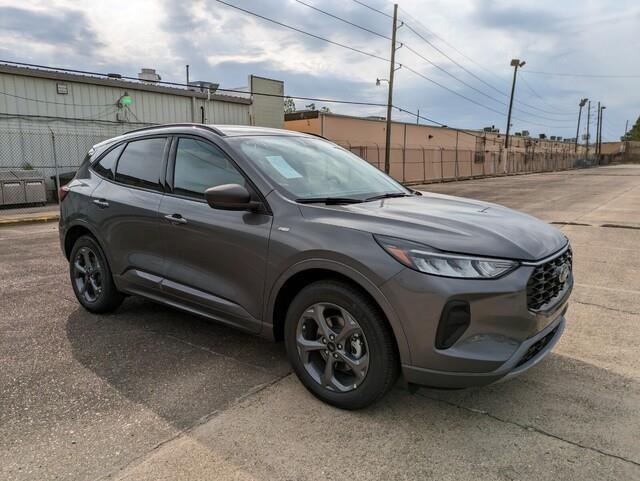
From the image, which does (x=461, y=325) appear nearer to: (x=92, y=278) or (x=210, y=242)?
(x=210, y=242)

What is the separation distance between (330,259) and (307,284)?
349 millimetres

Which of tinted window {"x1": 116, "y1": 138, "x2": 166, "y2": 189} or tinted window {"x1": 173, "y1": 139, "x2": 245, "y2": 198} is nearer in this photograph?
tinted window {"x1": 173, "y1": 139, "x2": 245, "y2": 198}

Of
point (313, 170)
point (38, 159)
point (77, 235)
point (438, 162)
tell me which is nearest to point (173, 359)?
point (313, 170)

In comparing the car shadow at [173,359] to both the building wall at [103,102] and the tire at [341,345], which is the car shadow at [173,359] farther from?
the building wall at [103,102]

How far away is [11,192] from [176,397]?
47.8ft

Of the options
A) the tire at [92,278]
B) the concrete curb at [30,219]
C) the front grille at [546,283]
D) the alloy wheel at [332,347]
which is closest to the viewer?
the front grille at [546,283]

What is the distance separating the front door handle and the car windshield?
68cm

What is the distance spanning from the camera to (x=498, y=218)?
3225 millimetres

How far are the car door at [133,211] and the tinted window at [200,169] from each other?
207mm

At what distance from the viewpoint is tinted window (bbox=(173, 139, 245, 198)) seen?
360cm

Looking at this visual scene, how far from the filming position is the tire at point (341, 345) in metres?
2.79

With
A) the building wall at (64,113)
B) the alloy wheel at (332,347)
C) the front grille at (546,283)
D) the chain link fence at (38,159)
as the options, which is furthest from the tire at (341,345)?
the building wall at (64,113)

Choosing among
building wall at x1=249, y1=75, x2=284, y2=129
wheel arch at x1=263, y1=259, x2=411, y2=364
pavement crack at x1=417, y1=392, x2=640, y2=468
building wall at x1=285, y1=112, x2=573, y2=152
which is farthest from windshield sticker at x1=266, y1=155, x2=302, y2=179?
building wall at x1=285, y1=112, x2=573, y2=152

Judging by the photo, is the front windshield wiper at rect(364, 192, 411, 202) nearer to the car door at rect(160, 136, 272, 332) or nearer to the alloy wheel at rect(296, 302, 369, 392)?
the car door at rect(160, 136, 272, 332)
